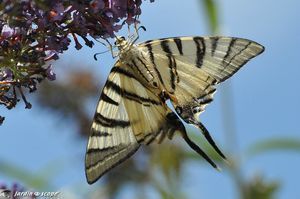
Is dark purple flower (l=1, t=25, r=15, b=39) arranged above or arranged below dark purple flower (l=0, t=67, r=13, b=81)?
above

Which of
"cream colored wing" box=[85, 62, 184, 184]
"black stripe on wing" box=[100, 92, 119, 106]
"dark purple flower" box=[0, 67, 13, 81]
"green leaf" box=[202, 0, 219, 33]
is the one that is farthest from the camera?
"green leaf" box=[202, 0, 219, 33]

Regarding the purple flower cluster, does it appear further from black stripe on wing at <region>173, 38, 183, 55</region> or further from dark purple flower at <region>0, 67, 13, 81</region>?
black stripe on wing at <region>173, 38, 183, 55</region>

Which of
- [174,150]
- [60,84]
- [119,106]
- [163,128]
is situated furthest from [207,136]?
[60,84]

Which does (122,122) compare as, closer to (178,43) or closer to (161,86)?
(161,86)

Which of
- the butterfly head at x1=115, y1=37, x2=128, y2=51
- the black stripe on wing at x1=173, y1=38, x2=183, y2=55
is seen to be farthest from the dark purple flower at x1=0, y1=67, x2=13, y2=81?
the black stripe on wing at x1=173, y1=38, x2=183, y2=55

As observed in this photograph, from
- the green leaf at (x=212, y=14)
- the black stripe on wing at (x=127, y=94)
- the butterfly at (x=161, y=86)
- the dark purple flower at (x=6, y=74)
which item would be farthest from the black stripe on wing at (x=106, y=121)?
the green leaf at (x=212, y=14)

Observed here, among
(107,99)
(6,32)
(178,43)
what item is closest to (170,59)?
(178,43)
